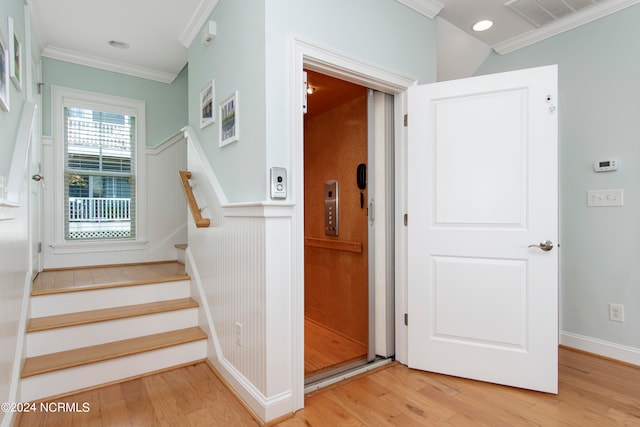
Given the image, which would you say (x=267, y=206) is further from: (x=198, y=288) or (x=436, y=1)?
(x=436, y=1)

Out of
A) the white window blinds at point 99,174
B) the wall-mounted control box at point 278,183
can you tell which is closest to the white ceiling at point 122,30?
the white window blinds at point 99,174

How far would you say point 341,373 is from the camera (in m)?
2.26

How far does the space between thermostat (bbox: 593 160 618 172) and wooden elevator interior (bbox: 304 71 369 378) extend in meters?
1.74

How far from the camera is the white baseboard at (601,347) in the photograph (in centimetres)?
236

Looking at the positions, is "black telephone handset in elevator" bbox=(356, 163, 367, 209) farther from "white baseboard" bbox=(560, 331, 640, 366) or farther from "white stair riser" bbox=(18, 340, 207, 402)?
"white baseboard" bbox=(560, 331, 640, 366)

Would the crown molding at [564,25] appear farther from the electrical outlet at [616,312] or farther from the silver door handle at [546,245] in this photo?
the electrical outlet at [616,312]

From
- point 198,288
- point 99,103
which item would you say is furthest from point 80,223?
point 198,288

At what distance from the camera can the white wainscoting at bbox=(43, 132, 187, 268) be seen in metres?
3.46

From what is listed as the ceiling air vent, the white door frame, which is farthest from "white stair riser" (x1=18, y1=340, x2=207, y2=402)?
the ceiling air vent

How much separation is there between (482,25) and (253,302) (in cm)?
278

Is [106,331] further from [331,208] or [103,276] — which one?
[331,208]

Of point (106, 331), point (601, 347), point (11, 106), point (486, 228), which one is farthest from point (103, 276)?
point (601, 347)

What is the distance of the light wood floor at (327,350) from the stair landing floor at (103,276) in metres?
1.23

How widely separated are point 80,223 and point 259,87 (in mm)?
2843
